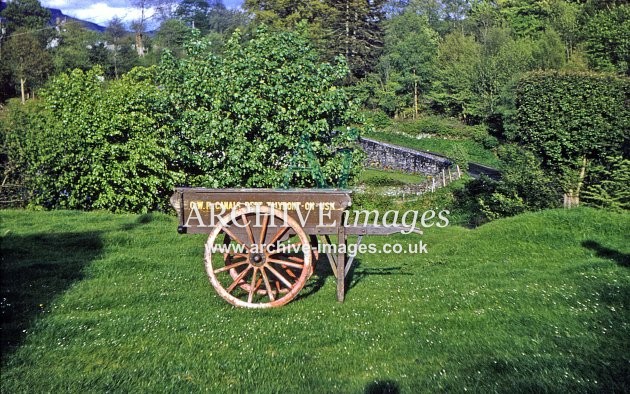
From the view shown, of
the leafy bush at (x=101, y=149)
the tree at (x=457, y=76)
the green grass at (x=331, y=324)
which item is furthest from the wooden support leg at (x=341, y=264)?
the tree at (x=457, y=76)

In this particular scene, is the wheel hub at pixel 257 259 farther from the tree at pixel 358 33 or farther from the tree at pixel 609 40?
the tree at pixel 358 33

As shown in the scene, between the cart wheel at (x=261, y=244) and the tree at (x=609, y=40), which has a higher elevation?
the tree at (x=609, y=40)

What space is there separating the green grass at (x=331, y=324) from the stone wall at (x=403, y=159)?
3093 cm

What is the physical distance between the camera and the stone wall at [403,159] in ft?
150

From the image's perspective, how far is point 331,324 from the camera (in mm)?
8766

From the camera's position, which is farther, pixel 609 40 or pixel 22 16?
pixel 22 16

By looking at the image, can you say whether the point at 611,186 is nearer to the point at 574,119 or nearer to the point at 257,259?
the point at 574,119

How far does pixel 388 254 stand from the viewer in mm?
16812

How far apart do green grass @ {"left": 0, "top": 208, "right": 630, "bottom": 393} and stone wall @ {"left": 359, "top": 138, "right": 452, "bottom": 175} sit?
30.9 metres

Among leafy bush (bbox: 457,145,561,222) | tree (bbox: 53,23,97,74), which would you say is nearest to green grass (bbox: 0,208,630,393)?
leafy bush (bbox: 457,145,561,222)

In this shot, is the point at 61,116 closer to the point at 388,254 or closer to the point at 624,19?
the point at 388,254

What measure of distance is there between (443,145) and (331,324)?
170 ft

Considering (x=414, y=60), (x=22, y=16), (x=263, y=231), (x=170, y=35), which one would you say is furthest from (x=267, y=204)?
(x=170, y=35)

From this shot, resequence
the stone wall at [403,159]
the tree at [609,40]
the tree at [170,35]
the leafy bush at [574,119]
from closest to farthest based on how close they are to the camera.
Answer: the leafy bush at [574,119] → the stone wall at [403,159] → the tree at [609,40] → the tree at [170,35]
